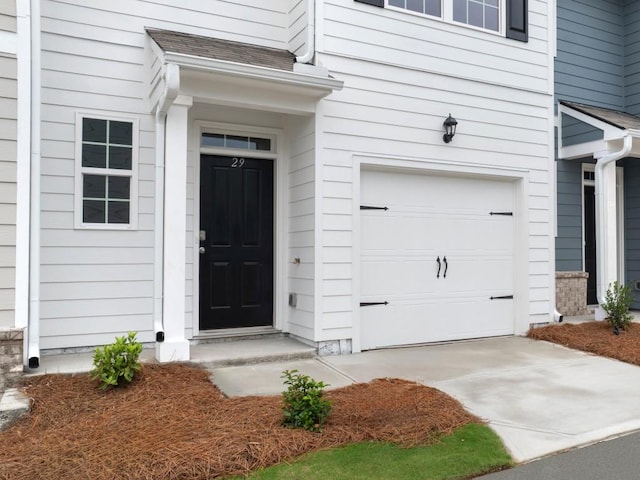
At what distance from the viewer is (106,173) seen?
554 cm

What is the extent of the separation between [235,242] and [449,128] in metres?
2.94

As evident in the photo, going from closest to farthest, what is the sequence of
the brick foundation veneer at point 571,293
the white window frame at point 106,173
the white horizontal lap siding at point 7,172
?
the white horizontal lap siding at point 7,172 → the white window frame at point 106,173 → the brick foundation veneer at point 571,293

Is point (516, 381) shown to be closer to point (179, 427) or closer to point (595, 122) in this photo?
point (179, 427)

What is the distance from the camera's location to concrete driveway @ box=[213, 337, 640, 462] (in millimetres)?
3857

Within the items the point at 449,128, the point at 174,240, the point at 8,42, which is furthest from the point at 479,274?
the point at 8,42

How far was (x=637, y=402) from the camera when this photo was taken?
4461 millimetres

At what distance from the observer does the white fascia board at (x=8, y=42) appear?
4.62m

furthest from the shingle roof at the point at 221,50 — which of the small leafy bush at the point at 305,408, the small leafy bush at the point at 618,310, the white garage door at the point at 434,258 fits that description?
the small leafy bush at the point at 618,310

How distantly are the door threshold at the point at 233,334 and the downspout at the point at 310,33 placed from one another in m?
3.08

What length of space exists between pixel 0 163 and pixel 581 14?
887 cm

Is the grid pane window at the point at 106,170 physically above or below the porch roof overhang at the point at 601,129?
below

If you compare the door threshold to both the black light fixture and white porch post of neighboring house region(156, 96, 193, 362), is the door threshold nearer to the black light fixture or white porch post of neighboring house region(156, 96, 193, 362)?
white porch post of neighboring house region(156, 96, 193, 362)

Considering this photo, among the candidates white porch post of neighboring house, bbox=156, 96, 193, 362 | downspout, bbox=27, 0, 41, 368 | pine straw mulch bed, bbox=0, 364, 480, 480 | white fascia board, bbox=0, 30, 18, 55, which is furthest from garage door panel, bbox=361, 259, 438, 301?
white fascia board, bbox=0, 30, 18, 55

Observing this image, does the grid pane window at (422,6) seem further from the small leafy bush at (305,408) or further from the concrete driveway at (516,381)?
the small leafy bush at (305,408)
